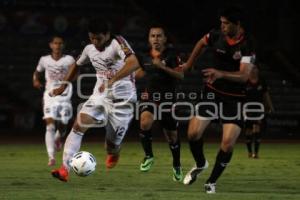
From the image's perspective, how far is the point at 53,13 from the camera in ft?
94.1

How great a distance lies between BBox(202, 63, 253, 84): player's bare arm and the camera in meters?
9.30

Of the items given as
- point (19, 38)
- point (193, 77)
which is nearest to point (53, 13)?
point (19, 38)

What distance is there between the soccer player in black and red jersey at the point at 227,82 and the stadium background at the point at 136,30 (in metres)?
16.6

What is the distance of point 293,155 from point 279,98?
1000 centimetres

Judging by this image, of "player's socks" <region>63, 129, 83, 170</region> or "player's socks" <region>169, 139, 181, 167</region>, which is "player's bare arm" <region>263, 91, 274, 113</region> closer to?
"player's socks" <region>169, 139, 181, 167</region>

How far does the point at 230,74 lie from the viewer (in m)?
9.46

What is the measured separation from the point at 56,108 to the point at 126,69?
16.4 ft

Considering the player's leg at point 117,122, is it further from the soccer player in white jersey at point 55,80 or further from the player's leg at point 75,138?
the soccer player in white jersey at point 55,80

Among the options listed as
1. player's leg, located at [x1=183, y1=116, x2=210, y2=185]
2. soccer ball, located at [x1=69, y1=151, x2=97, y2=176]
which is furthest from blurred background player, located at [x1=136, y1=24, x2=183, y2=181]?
soccer ball, located at [x1=69, y1=151, x2=97, y2=176]

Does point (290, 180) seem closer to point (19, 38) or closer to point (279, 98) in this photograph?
point (279, 98)

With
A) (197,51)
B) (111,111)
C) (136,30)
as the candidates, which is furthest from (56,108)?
(136,30)

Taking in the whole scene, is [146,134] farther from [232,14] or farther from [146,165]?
[232,14]

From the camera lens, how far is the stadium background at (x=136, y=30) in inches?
1087

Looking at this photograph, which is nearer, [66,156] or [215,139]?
[66,156]
